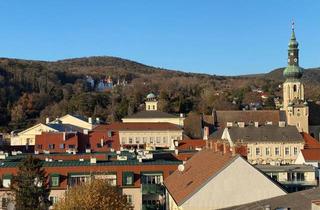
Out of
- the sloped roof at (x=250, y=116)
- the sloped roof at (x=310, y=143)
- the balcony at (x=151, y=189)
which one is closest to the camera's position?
the balcony at (x=151, y=189)

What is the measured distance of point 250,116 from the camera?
A: 3880 inches

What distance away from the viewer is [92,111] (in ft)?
439

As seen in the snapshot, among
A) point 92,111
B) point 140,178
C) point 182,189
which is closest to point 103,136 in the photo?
point 140,178

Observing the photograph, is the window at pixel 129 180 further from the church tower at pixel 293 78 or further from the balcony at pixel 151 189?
the church tower at pixel 293 78

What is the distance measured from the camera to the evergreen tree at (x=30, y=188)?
32.9 m

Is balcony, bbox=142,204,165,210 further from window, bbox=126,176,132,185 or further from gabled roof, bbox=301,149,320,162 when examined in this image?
gabled roof, bbox=301,149,320,162

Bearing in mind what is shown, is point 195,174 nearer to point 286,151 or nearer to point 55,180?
point 55,180

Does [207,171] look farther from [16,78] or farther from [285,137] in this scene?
[16,78]

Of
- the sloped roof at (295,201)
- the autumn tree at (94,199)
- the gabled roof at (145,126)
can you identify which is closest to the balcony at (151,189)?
the autumn tree at (94,199)

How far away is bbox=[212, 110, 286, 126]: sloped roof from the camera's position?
9656 centimetres

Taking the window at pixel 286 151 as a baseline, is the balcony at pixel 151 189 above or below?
below

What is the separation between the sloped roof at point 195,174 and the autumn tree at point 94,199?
2928 millimetres

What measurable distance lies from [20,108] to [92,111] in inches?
589

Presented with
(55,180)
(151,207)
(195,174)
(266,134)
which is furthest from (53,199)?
(266,134)
